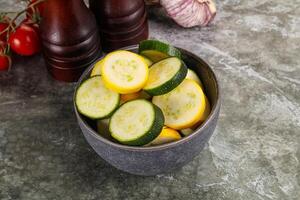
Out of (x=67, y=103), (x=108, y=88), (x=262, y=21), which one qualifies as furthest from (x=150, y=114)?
(x=262, y=21)

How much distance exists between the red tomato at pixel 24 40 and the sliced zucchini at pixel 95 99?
0.96ft

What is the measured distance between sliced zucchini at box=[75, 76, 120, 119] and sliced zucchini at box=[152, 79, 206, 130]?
0.07m

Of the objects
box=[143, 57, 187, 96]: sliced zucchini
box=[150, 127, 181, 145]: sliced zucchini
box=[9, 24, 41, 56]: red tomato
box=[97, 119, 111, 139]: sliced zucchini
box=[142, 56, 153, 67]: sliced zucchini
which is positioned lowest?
box=[9, 24, 41, 56]: red tomato

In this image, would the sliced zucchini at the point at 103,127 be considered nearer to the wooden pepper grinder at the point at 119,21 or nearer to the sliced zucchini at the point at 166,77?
the sliced zucchini at the point at 166,77

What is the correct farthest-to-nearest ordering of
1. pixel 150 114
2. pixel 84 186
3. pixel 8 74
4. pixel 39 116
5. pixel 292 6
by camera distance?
pixel 292 6 < pixel 8 74 < pixel 39 116 < pixel 84 186 < pixel 150 114

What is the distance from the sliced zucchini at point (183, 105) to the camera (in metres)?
0.72

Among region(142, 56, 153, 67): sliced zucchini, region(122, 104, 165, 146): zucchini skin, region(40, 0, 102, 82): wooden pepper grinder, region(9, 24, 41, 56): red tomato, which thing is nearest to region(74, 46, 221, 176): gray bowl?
region(122, 104, 165, 146): zucchini skin

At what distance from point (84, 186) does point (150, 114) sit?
0.63ft

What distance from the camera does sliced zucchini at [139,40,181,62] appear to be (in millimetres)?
768

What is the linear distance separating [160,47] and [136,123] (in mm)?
144

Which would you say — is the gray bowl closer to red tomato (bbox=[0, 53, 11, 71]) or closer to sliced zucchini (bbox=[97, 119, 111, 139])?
sliced zucchini (bbox=[97, 119, 111, 139])

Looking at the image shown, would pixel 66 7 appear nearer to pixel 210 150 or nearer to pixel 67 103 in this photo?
pixel 67 103

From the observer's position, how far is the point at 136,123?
0.69 metres

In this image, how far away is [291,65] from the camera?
3.24 feet
